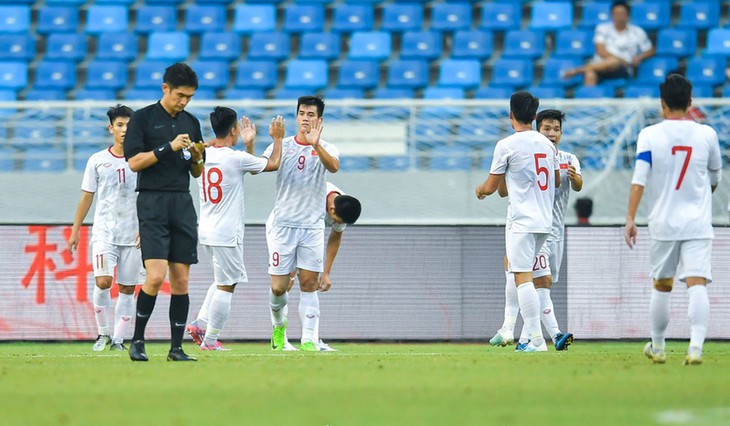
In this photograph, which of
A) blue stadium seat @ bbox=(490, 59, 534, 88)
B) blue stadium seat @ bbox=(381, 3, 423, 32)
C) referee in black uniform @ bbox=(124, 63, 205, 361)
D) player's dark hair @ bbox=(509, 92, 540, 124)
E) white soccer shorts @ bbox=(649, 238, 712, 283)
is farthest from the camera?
blue stadium seat @ bbox=(381, 3, 423, 32)

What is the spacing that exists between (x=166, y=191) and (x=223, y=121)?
2.11 meters

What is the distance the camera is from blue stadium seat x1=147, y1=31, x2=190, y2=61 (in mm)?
19547

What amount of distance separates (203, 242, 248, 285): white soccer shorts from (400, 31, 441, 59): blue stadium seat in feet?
30.6

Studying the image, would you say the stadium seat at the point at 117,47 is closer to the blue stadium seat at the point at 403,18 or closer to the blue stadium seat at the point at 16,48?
the blue stadium seat at the point at 16,48

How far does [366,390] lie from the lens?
663 cm

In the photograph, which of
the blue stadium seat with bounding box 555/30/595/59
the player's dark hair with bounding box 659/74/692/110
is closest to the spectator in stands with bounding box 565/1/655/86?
the blue stadium seat with bounding box 555/30/595/59

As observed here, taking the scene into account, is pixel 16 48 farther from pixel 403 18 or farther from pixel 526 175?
pixel 526 175

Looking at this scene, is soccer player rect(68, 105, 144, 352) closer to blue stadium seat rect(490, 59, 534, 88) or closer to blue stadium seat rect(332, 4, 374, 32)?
blue stadium seat rect(490, 59, 534, 88)

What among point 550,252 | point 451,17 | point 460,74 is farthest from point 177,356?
point 451,17

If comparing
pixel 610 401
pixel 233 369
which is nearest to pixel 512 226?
pixel 233 369

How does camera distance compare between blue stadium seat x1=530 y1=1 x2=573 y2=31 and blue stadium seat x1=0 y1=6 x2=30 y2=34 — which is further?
blue stadium seat x1=0 y1=6 x2=30 y2=34

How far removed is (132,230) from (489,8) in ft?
33.0

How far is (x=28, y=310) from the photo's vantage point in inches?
520

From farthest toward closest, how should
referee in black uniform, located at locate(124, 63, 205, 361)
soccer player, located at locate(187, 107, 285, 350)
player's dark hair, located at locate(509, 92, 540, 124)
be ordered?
soccer player, located at locate(187, 107, 285, 350)
player's dark hair, located at locate(509, 92, 540, 124)
referee in black uniform, located at locate(124, 63, 205, 361)
